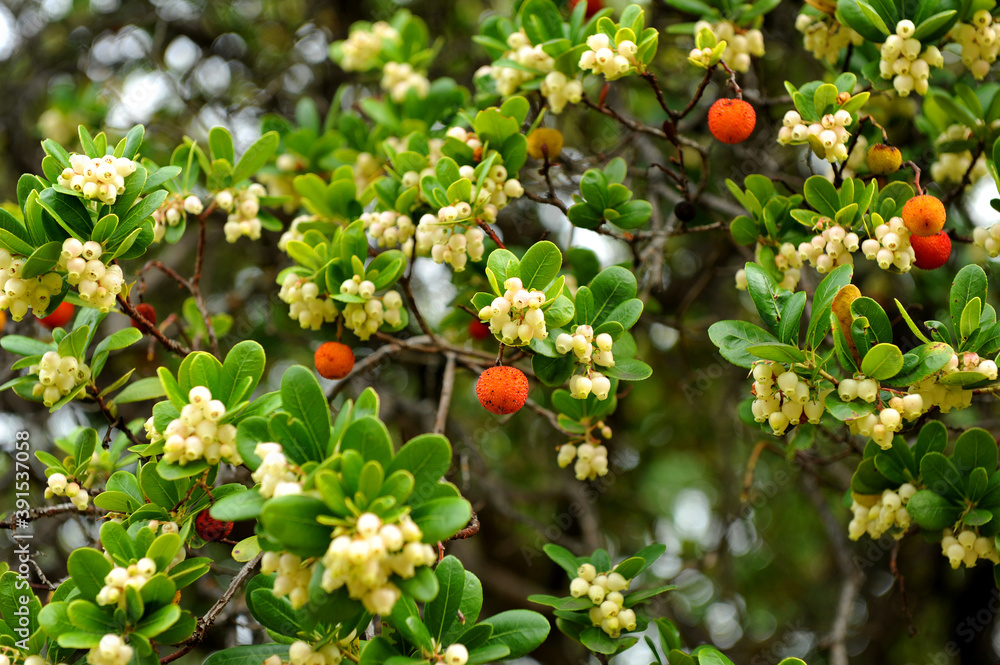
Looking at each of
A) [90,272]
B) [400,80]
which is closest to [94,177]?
[90,272]

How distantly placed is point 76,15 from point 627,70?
3.96m

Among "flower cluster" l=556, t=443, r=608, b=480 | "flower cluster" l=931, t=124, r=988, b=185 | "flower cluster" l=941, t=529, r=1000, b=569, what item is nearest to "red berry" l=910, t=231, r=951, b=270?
"flower cluster" l=931, t=124, r=988, b=185

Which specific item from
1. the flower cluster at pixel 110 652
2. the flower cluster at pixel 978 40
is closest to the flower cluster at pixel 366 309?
the flower cluster at pixel 110 652

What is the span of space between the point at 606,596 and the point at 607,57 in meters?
1.51

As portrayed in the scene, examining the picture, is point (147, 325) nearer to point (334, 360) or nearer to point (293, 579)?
point (334, 360)

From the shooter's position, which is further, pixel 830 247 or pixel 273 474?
pixel 830 247

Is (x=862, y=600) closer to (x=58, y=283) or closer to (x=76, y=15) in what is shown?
(x=58, y=283)

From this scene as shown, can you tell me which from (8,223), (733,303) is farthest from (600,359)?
(733,303)

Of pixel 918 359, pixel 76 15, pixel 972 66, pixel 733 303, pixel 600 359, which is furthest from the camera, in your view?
pixel 76 15

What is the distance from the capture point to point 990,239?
6.49 feet

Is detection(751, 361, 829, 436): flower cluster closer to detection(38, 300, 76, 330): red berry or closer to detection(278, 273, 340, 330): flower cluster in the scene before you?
detection(278, 273, 340, 330): flower cluster

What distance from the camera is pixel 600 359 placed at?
1.82 m

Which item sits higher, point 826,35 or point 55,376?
point 826,35

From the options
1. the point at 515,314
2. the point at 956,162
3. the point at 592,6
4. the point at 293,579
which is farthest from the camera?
the point at 592,6
